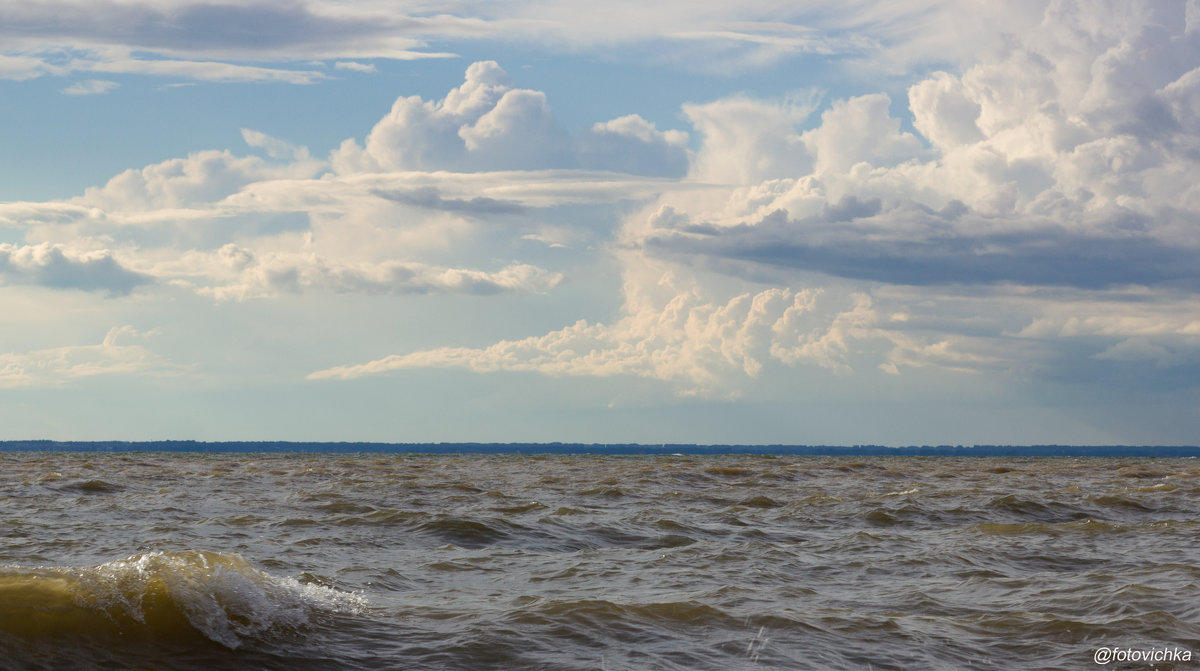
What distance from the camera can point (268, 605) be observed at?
10.9m

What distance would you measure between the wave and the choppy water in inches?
1.2

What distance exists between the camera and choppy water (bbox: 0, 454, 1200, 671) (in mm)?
9789

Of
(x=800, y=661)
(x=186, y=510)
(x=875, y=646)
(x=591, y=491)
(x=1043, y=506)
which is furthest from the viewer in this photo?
(x=591, y=491)

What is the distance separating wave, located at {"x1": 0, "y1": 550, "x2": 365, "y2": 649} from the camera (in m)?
9.73

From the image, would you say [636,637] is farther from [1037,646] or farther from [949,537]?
[949,537]

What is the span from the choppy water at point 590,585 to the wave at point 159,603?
0.03 meters

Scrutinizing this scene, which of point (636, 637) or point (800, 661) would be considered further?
point (636, 637)

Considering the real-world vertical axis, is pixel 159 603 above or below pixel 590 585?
above

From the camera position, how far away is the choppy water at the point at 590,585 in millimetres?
9789

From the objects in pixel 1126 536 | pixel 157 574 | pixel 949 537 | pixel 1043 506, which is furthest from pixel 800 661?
pixel 1043 506

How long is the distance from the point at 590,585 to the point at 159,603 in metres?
5.90

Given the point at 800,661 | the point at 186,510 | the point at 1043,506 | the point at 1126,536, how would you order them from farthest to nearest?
the point at 1043,506, the point at 186,510, the point at 1126,536, the point at 800,661

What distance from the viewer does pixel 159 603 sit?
33.8ft

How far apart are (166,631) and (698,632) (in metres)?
5.63
